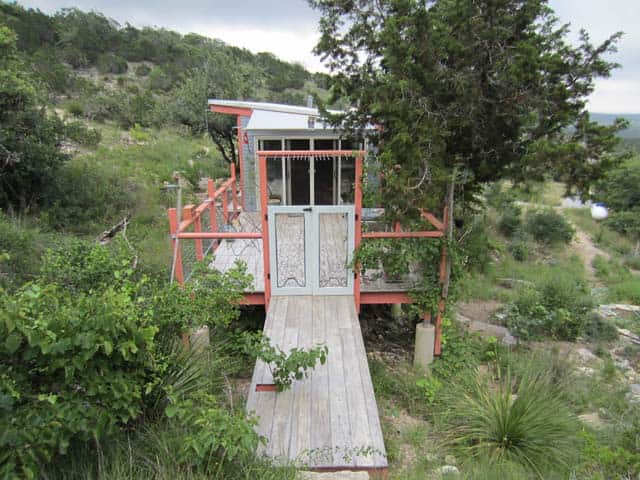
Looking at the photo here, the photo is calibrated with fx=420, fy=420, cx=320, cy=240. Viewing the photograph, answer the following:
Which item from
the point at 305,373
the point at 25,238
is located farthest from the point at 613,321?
the point at 25,238

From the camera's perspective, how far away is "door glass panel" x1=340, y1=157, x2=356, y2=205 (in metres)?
9.46

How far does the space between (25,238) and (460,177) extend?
6494 millimetres

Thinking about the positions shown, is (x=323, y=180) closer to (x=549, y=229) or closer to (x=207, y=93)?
(x=207, y=93)

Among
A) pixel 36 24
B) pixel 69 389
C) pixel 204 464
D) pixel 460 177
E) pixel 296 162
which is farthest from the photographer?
pixel 36 24

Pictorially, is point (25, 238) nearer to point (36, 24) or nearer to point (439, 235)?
point (439, 235)

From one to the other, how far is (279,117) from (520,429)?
7713mm

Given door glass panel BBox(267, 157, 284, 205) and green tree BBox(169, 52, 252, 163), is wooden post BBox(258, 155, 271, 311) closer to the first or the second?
door glass panel BBox(267, 157, 284, 205)

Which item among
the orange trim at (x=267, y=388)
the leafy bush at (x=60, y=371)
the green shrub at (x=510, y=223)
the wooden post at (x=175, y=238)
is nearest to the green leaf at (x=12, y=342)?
the leafy bush at (x=60, y=371)

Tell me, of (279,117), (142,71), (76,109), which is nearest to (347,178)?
(279,117)

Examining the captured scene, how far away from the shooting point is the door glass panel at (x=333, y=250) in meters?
5.02

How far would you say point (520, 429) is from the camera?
11.4 feet

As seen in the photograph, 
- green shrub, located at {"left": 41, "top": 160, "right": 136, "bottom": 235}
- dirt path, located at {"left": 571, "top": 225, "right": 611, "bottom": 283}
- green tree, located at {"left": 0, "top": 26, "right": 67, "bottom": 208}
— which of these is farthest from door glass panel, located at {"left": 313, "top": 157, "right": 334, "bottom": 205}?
dirt path, located at {"left": 571, "top": 225, "right": 611, "bottom": 283}

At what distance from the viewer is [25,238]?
21.6 feet

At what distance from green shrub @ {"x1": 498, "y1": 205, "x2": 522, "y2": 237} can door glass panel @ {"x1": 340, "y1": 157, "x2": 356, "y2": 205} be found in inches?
263
